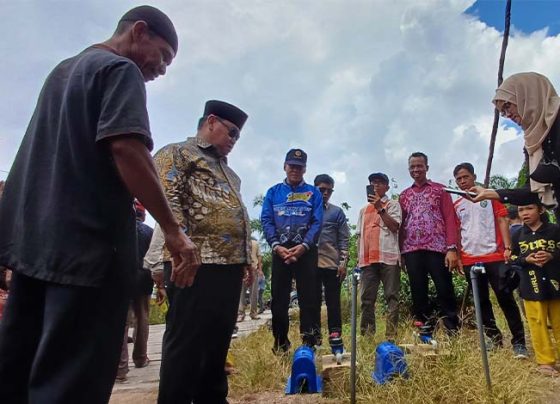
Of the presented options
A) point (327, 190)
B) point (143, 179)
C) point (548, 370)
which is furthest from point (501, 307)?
point (143, 179)

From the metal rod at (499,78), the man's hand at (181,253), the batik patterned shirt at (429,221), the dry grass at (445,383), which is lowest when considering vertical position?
the dry grass at (445,383)

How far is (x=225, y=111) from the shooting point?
109 inches

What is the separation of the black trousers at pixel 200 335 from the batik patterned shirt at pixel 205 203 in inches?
4.1

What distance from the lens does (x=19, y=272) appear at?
1.39 metres

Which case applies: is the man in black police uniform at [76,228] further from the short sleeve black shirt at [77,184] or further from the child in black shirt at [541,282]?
the child in black shirt at [541,282]

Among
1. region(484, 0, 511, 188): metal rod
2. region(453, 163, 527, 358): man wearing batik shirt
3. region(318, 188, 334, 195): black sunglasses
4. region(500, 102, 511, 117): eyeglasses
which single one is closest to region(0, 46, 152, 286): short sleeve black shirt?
region(500, 102, 511, 117): eyeglasses

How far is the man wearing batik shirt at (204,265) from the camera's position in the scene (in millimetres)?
2256

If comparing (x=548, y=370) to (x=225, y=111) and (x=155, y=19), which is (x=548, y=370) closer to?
(x=225, y=111)

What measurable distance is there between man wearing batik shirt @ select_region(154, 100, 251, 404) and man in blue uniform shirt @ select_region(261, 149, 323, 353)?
5.25 feet

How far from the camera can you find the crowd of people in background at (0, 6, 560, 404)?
53.7 inches

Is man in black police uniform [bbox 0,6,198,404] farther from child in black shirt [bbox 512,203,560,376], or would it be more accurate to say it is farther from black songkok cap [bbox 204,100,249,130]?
child in black shirt [bbox 512,203,560,376]

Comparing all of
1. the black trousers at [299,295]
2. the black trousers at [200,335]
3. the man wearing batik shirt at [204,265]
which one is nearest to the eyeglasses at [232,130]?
the man wearing batik shirt at [204,265]

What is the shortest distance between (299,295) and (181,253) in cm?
284

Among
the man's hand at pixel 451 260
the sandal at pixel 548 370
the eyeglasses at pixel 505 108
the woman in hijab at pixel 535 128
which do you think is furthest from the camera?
the man's hand at pixel 451 260
